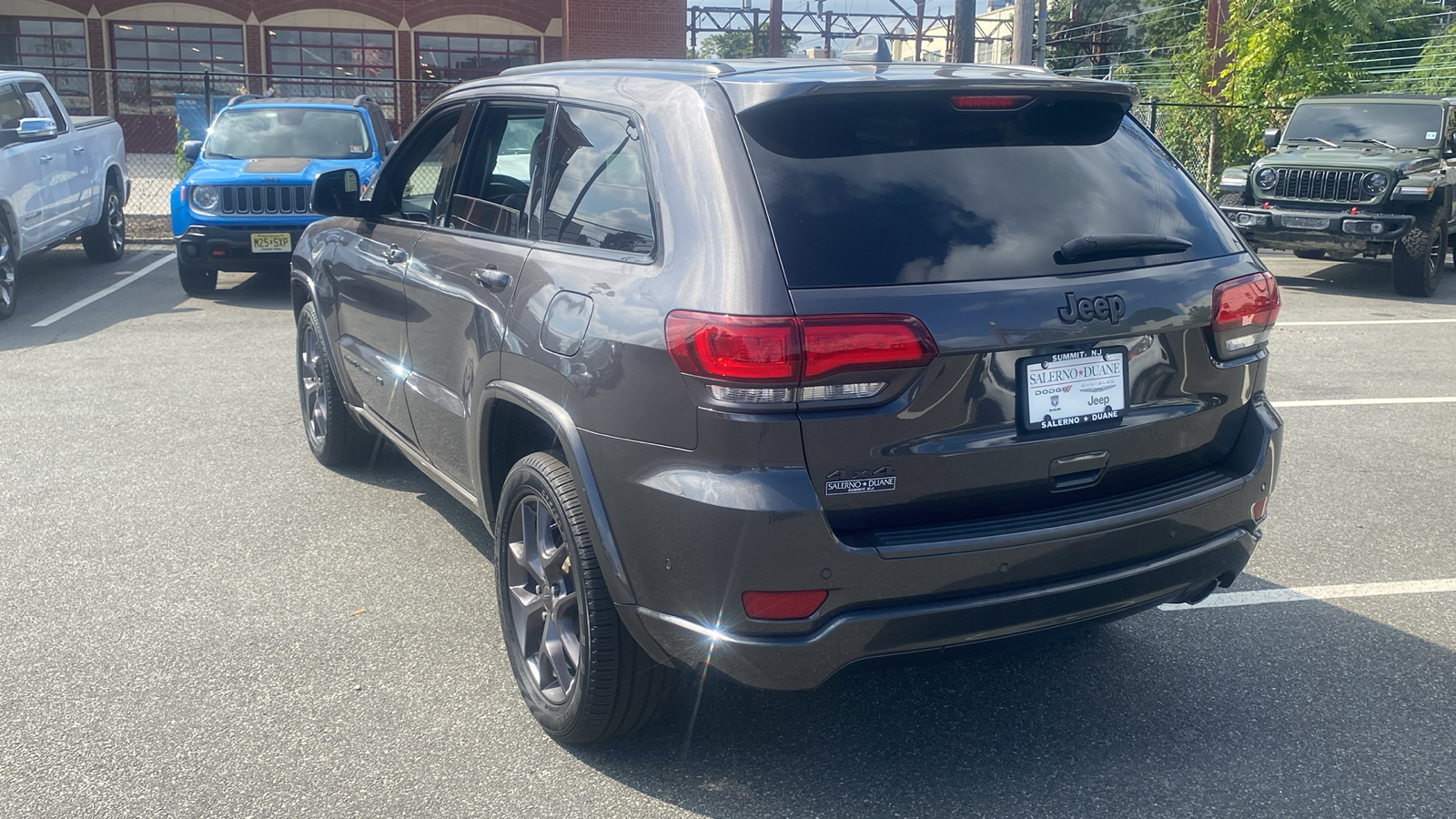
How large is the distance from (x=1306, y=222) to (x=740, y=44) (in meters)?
54.8

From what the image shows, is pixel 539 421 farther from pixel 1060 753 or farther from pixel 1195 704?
pixel 1195 704

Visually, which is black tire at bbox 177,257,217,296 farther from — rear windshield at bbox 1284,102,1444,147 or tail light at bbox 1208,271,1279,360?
rear windshield at bbox 1284,102,1444,147

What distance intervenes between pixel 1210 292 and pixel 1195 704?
4.08 feet

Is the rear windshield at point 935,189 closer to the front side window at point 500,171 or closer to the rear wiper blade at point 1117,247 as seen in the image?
the rear wiper blade at point 1117,247

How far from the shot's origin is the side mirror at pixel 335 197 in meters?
4.88

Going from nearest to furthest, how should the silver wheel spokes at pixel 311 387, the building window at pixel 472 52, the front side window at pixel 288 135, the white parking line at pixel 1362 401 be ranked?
the silver wheel spokes at pixel 311 387 → the white parking line at pixel 1362 401 → the front side window at pixel 288 135 → the building window at pixel 472 52

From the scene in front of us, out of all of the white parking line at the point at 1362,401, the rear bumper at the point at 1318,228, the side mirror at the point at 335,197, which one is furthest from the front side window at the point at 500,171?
the rear bumper at the point at 1318,228

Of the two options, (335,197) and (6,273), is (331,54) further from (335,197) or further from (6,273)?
(335,197)

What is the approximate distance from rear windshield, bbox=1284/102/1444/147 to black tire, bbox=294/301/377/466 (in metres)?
11.3

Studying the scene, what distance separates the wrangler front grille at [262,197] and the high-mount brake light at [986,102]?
877 cm

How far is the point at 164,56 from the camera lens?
1305 inches

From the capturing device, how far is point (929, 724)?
139 inches

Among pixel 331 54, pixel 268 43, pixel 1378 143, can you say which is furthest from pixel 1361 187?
pixel 268 43

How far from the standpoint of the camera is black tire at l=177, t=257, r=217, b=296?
1096cm
